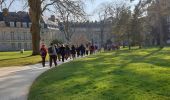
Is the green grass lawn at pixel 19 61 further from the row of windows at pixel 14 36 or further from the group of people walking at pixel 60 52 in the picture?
the row of windows at pixel 14 36

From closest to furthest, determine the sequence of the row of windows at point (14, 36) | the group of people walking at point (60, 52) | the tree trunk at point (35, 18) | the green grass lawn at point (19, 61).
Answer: the group of people walking at point (60, 52) → the green grass lawn at point (19, 61) → the tree trunk at point (35, 18) → the row of windows at point (14, 36)

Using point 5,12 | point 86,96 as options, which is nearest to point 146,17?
point 5,12

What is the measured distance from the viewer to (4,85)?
18.6 meters

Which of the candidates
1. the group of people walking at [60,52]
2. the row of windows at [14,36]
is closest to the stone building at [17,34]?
the row of windows at [14,36]

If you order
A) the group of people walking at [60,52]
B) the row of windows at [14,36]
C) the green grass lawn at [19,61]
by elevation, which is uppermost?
the row of windows at [14,36]

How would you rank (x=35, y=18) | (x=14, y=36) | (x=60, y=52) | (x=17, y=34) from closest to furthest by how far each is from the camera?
1. (x=60, y=52)
2. (x=35, y=18)
3. (x=14, y=36)
4. (x=17, y=34)

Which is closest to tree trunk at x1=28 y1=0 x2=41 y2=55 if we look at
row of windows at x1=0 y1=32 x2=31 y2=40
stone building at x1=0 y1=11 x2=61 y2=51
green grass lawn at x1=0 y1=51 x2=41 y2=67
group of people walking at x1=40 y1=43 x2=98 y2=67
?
green grass lawn at x1=0 y1=51 x2=41 y2=67

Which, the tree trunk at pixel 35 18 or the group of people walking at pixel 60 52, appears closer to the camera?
the group of people walking at pixel 60 52

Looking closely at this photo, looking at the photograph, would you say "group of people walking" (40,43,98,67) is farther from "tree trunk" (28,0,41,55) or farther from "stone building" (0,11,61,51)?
"stone building" (0,11,61,51)

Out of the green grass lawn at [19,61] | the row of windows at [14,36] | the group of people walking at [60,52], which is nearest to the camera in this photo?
the group of people walking at [60,52]

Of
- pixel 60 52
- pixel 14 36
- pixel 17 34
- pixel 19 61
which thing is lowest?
pixel 19 61

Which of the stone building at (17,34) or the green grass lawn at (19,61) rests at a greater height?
the stone building at (17,34)

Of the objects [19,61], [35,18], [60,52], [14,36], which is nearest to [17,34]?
[14,36]

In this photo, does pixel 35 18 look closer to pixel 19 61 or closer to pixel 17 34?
pixel 19 61
